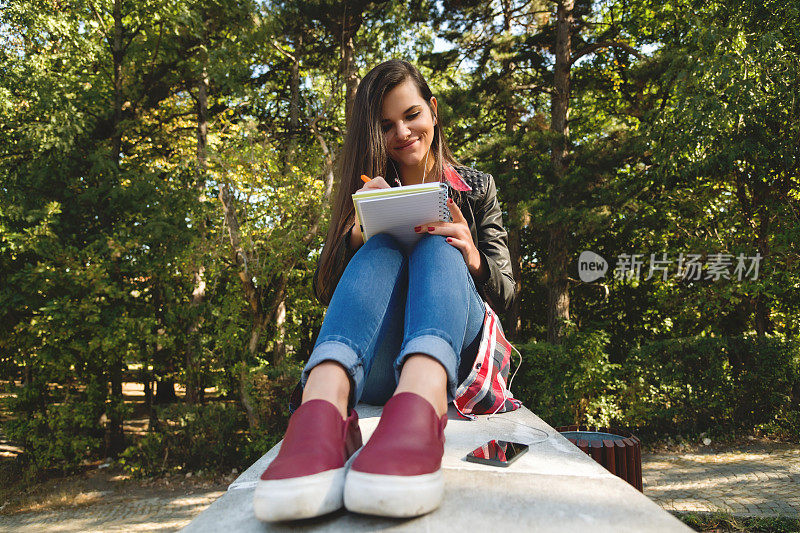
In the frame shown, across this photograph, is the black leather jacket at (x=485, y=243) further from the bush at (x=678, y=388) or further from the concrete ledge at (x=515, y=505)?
the bush at (x=678, y=388)

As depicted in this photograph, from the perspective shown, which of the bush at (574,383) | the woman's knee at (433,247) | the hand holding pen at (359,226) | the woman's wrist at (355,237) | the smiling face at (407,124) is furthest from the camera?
the bush at (574,383)

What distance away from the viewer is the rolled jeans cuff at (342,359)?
135 centimetres

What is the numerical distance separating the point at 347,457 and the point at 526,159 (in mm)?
8233

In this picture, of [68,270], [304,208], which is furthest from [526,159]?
[68,270]

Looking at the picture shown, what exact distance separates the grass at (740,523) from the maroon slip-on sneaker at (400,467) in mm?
4138

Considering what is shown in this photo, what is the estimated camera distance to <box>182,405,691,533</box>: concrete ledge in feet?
3.15

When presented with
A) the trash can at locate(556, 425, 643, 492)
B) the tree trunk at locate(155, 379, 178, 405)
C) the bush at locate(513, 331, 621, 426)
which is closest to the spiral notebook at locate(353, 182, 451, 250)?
the trash can at locate(556, 425, 643, 492)

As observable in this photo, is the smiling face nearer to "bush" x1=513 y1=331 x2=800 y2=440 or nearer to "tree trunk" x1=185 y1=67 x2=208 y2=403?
"bush" x1=513 y1=331 x2=800 y2=440

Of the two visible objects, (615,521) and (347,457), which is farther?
(347,457)

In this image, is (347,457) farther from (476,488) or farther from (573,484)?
(573,484)

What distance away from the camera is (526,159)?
878 cm

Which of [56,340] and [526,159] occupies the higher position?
[526,159]

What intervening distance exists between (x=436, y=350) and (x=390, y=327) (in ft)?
1.44

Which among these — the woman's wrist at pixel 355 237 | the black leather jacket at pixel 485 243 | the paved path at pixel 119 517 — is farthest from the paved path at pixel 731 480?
the paved path at pixel 119 517
